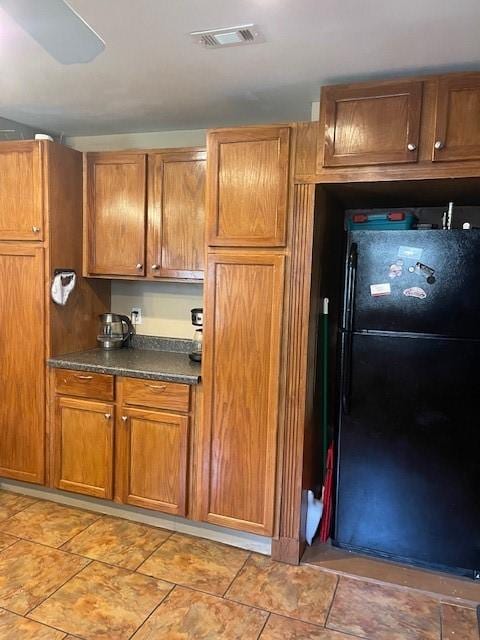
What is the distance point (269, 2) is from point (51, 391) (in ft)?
7.70

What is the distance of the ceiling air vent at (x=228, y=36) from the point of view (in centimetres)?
187

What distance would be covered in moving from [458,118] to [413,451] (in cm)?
156

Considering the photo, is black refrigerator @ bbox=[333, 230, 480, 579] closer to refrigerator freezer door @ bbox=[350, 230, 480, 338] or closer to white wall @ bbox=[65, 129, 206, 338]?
refrigerator freezer door @ bbox=[350, 230, 480, 338]

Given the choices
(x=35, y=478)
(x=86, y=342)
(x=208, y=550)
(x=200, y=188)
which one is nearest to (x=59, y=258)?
(x=86, y=342)

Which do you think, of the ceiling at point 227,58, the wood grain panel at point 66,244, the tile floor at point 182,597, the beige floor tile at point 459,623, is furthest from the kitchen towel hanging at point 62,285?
the beige floor tile at point 459,623

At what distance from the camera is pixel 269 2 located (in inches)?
66.1

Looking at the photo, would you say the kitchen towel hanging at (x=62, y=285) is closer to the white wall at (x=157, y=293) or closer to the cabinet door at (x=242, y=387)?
the white wall at (x=157, y=293)

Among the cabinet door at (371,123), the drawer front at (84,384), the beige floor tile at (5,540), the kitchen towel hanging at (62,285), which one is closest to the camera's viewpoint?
the cabinet door at (371,123)

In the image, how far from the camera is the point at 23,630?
2.00 meters

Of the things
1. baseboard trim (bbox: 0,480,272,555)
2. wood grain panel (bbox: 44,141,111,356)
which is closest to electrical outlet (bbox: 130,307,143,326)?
wood grain panel (bbox: 44,141,111,356)

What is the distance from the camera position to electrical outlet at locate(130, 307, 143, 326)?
3.44m

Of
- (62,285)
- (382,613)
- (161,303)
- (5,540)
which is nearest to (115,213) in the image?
(62,285)

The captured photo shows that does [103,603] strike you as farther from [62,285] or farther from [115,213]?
[115,213]

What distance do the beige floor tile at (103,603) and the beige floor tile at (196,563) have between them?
9 centimetres
